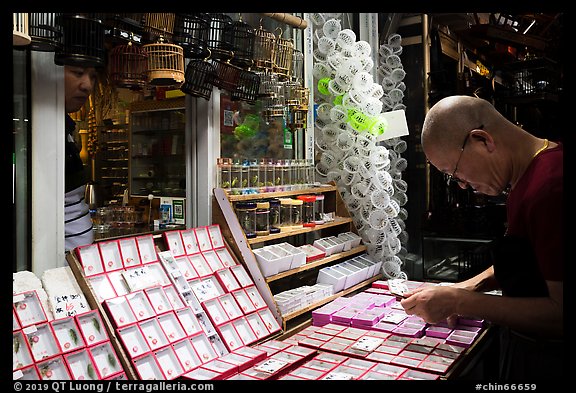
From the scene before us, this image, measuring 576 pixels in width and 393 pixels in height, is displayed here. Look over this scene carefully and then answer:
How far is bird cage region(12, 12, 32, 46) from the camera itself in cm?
162

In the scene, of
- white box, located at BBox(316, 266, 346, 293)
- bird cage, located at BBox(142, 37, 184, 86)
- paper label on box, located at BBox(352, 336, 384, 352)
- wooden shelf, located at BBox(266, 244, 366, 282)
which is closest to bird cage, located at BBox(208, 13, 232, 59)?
bird cage, located at BBox(142, 37, 184, 86)

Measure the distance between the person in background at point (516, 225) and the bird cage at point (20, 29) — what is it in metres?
1.53

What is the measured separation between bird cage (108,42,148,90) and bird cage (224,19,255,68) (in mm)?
593

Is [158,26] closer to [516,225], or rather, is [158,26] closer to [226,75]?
[226,75]

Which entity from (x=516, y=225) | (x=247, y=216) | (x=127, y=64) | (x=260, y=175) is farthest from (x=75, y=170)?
(x=516, y=225)

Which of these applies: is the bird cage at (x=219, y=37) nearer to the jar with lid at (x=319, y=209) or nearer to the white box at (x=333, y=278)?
the jar with lid at (x=319, y=209)

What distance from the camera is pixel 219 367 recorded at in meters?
1.98

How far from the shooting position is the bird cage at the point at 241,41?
2738 millimetres

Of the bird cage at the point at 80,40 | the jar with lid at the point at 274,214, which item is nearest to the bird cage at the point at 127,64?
the bird cage at the point at 80,40

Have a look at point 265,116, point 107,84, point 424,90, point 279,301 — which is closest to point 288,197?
point 265,116

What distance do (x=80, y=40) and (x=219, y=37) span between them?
0.92 m

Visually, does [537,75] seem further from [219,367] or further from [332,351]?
[219,367]

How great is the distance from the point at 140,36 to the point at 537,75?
3.65 metres

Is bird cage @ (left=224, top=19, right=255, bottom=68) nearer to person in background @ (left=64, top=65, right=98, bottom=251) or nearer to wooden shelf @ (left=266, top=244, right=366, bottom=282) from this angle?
person in background @ (left=64, top=65, right=98, bottom=251)
